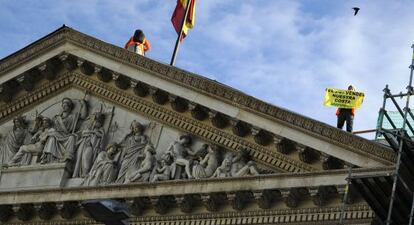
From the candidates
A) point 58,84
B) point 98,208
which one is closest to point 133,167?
point 58,84

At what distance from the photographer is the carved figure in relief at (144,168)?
2952 cm

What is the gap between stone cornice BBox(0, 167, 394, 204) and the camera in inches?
1061

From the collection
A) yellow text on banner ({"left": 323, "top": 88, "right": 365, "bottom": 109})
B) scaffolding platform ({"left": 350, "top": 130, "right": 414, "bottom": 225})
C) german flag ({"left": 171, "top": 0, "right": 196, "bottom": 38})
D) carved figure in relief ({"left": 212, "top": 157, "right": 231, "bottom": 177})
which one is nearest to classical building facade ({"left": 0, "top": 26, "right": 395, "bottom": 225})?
carved figure in relief ({"left": 212, "top": 157, "right": 231, "bottom": 177})

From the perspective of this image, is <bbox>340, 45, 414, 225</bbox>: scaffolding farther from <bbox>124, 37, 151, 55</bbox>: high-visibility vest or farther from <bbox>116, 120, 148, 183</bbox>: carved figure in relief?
<bbox>124, 37, 151, 55</bbox>: high-visibility vest

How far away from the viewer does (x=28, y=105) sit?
107ft

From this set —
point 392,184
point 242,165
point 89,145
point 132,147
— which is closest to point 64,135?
point 89,145

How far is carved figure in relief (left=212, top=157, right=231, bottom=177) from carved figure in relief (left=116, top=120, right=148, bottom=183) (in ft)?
6.53

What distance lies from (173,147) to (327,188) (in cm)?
398

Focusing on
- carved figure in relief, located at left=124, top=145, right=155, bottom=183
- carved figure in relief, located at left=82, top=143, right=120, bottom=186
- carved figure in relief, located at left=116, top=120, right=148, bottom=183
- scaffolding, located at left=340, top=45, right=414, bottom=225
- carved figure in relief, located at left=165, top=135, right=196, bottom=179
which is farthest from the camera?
carved figure in relief, located at left=82, top=143, right=120, bottom=186

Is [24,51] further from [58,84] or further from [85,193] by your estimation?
[85,193]

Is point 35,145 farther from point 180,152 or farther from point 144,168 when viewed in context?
point 180,152

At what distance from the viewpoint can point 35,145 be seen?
31.6 m

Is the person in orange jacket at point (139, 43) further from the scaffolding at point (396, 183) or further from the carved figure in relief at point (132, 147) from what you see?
the scaffolding at point (396, 183)

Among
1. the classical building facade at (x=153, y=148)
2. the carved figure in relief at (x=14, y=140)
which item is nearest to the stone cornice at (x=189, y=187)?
the classical building facade at (x=153, y=148)
